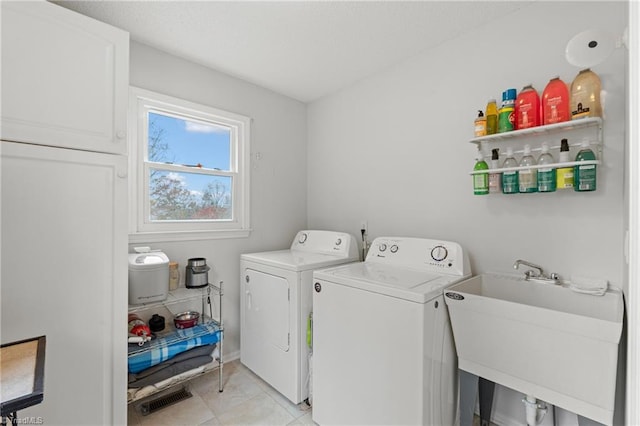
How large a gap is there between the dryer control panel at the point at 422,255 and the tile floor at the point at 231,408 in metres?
0.98

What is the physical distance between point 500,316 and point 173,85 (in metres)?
2.54

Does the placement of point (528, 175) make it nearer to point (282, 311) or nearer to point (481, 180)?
point (481, 180)

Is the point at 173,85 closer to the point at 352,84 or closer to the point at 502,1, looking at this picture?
the point at 352,84

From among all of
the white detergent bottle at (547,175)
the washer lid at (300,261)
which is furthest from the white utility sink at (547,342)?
the washer lid at (300,261)

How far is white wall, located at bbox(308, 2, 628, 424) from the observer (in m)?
1.45

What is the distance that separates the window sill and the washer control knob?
5.11ft

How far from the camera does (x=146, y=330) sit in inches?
73.8

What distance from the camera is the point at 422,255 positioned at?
191cm

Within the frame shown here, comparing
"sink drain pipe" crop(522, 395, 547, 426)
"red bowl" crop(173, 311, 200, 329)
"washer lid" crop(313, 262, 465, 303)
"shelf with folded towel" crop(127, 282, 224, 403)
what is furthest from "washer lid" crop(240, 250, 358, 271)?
"sink drain pipe" crop(522, 395, 547, 426)

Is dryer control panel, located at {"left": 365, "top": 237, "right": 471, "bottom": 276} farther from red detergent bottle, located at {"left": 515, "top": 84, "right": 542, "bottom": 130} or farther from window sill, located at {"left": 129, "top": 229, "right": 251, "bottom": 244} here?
window sill, located at {"left": 129, "top": 229, "right": 251, "bottom": 244}

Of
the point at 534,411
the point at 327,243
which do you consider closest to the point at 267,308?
the point at 327,243

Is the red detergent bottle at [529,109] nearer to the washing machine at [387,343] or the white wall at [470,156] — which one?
the white wall at [470,156]

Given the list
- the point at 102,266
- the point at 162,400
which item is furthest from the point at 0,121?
the point at 162,400

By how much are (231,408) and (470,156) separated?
227 cm
